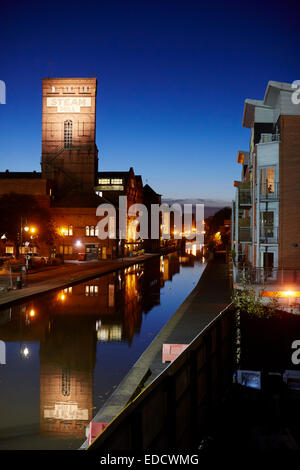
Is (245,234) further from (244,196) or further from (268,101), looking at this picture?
(268,101)

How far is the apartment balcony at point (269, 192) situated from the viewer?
97.7ft

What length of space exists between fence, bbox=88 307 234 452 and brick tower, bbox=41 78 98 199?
68315 millimetres

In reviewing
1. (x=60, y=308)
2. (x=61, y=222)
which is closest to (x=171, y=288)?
(x=60, y=308)

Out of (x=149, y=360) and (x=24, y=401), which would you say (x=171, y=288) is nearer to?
(x=149, y=360)

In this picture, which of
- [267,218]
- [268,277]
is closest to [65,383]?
[268,277]

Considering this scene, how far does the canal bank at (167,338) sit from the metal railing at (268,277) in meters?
1.53

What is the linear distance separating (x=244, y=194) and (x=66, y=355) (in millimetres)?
25521

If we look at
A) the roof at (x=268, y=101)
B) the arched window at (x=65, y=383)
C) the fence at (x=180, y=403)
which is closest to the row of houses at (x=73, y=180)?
the roof at (x=268, y=101)

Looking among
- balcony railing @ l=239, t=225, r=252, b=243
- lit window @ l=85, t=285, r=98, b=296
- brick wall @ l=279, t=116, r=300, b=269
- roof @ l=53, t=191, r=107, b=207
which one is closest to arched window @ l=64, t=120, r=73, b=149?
roof @ l=53, t=191, r=107, b=207

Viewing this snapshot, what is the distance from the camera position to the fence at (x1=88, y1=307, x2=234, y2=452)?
5555 millimetres

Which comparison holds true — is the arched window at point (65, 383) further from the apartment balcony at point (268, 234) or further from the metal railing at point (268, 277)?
the apartment balcony at point (268, 234)

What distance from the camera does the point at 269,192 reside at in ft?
99.0

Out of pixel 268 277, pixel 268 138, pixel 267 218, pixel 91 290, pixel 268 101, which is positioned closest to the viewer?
pixel 268 277

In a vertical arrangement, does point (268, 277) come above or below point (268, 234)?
below
